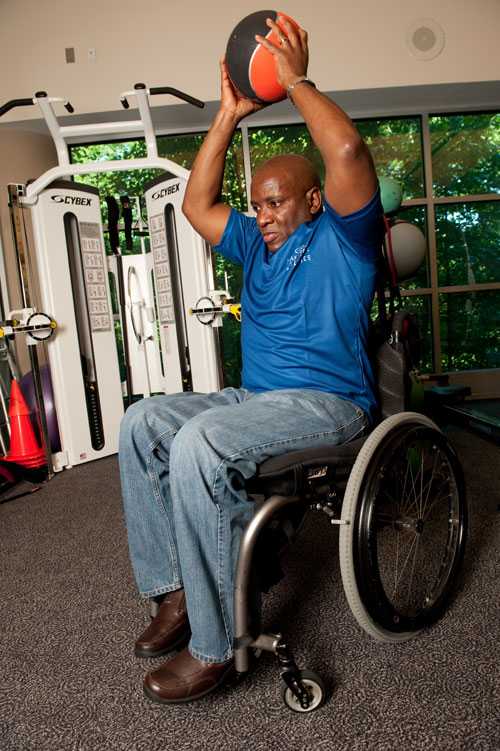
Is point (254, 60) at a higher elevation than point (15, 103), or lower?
lower

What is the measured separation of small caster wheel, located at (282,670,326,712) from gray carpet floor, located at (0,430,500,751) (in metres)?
0.02

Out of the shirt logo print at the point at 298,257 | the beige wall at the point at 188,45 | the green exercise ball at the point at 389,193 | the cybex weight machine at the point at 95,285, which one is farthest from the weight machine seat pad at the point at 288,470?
the beige wall at the point at 188,45

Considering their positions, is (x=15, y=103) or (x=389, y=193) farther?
(x=389, y=193)

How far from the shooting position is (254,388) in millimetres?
1427

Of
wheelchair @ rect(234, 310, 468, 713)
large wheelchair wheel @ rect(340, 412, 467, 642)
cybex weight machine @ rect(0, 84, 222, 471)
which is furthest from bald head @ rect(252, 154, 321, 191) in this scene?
cybex weight machine @ rect(0, 84, 222, 471)

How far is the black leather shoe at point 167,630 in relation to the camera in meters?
1.28

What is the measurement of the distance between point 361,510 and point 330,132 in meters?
0.76

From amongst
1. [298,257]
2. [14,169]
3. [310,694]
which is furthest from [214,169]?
[14,169]

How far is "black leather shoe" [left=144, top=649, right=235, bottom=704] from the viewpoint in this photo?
1.07 m

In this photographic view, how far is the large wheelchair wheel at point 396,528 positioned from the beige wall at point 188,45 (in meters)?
3.51

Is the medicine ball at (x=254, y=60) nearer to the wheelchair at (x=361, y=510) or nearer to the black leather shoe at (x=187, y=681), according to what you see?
the wheelchair at (x=361, y=510)

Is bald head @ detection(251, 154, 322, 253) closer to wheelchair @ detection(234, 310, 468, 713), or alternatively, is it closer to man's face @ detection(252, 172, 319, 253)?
man's face @ detection(252, 172, 319, 253)

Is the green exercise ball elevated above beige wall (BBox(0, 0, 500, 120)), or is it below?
below

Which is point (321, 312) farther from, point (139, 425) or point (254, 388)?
point (139, 425)
